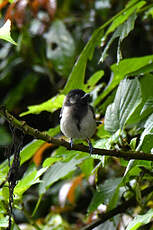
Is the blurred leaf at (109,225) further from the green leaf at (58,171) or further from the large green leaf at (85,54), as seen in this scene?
the large green leaf at (85,54)

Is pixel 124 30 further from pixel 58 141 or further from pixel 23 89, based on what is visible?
pixel 23 89

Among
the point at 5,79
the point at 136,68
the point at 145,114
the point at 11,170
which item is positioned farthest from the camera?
the point at 5,79

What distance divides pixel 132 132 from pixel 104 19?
1.41 meters

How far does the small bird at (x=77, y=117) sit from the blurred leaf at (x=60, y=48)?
0.94 m

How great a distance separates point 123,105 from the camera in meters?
1.36

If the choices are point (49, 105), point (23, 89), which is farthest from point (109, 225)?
point (23, 89)

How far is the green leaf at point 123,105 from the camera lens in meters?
1.32

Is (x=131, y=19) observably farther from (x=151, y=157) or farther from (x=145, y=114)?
(x=151, y=157)

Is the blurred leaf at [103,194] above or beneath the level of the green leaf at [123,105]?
beneath

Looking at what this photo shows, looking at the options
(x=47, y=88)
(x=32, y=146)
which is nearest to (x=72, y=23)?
(x=47, y=88)

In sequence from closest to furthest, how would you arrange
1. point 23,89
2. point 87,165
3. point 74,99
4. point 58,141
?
point 58,141 < point 74,99 < point 87,165 < point 23,89

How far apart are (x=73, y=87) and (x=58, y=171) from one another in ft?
1.13

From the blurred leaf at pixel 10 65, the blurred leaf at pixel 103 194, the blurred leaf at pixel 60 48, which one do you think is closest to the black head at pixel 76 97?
the blurred leaf at pixel 103 194

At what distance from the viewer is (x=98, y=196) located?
61.6 inches
